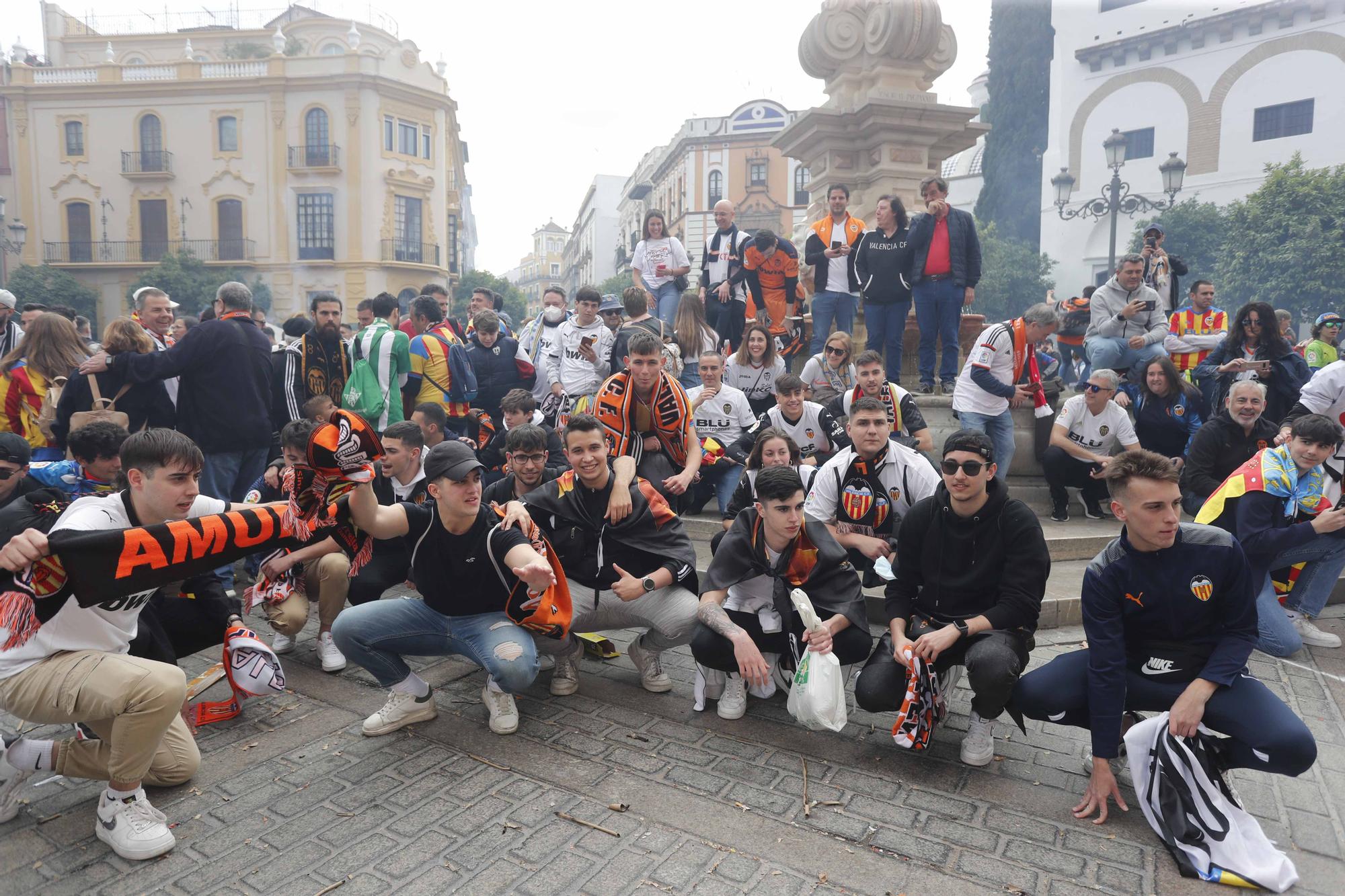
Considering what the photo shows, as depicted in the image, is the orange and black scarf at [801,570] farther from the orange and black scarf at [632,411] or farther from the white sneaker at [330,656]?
the white sneaker at [330,656]

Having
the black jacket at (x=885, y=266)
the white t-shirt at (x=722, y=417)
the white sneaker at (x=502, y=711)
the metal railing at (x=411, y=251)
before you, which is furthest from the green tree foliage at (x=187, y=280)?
the white sneaker at (x=502, y=711)

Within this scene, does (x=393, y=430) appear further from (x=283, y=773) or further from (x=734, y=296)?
(x=734, y=296)

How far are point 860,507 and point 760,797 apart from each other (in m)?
2.07

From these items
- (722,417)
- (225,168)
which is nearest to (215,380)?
(722,417)

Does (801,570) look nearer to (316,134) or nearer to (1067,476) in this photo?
(1067,476)

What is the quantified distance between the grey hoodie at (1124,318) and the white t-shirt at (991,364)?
6.14 feet

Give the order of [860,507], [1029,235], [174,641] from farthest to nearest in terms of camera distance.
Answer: [1029,235], [860,507], [174,641]

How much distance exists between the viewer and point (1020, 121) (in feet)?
137

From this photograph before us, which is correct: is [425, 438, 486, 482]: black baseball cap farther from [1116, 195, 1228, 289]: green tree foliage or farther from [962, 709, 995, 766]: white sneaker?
[1116, 195, 1228, 289]: green tree foliage

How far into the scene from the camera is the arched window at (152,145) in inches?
1485

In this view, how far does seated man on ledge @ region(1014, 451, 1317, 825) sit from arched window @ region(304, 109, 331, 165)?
40.0 meters

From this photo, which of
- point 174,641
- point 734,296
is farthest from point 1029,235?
point 174,641

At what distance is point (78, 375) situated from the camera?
5.81 meters

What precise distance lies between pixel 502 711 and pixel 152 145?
43798 millimetres
